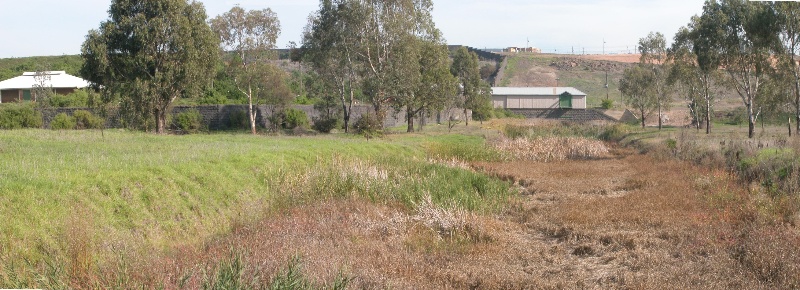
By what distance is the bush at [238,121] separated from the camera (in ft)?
140

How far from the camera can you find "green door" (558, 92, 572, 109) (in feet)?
259

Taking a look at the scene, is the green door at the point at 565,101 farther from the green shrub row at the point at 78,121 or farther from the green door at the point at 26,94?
the green shrub row at the point at 78,121

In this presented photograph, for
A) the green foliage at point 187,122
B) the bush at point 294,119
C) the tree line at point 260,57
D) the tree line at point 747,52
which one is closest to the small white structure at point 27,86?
the tree line at point 260,57

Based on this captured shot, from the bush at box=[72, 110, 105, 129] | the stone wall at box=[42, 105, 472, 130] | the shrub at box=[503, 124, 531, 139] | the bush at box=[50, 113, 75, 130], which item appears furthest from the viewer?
the shrub at box=[503, 124, 531, 139]

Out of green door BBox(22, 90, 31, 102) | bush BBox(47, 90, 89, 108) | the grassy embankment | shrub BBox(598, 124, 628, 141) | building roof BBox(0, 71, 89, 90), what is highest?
building roof BBox(0, 71, 89, 90)

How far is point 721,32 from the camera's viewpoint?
126ft

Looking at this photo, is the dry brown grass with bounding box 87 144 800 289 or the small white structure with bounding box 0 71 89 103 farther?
the small white structure with bounding box 0 71 89 103

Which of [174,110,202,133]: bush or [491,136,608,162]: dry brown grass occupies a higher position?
[174,110,202,133]: bush

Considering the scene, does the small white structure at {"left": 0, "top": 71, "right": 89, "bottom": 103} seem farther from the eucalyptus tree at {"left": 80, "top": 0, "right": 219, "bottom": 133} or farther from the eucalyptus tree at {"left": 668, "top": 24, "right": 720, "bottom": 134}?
the eucalyptus tree at {"left": 668, "top": 24, "right": 720, "bottom": 134}

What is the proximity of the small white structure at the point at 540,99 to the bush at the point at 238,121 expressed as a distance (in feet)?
135

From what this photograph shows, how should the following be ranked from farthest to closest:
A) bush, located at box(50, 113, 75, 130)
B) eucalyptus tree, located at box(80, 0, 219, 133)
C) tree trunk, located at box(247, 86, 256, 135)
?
tree trunk, located at box(247, 86, 256, 135) → bush, located at box(50, 113, 75, 130) → eucalyptus tree, located at box(80, 0, 219, 133)

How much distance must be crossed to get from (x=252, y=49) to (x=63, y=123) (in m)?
12.4

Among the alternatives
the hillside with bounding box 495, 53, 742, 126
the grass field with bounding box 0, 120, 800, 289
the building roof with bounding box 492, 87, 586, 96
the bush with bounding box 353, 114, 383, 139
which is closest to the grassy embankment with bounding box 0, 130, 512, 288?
the grass field with bounding box 0, 120, 800, 289

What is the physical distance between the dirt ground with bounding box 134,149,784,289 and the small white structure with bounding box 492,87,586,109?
6204 centimetres
